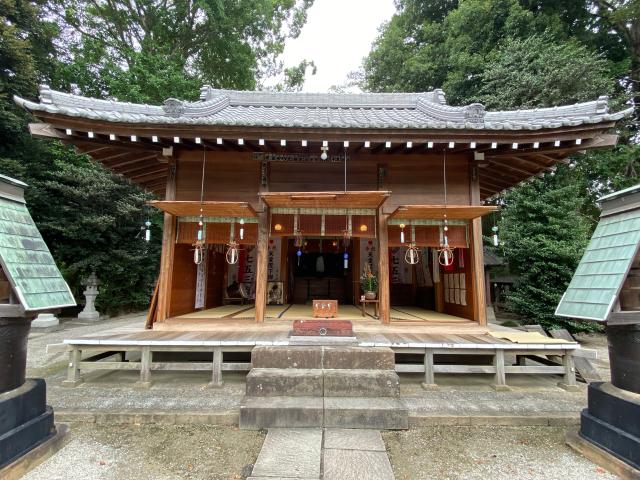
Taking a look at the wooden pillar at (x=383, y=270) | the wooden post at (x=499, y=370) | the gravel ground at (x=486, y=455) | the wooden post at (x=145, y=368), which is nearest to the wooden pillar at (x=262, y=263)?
the wooden post at (x=145, y=368)

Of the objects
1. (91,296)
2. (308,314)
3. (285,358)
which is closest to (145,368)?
(285,358)

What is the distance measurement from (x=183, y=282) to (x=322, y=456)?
5.19 metres

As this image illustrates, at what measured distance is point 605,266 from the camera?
3.21m

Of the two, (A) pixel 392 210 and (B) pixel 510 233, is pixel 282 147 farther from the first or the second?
(B) pixel 510 233

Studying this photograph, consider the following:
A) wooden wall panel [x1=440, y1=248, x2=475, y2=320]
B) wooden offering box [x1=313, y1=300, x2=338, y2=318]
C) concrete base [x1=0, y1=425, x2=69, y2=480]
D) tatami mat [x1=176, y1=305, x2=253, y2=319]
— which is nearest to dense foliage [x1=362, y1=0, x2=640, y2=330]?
wooden wall panel [x1=440, y1=248, x2=475, y2=320]

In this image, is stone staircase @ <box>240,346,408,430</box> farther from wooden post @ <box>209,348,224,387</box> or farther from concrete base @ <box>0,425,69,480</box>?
concrete base @ <box>0,425,69,480</box>

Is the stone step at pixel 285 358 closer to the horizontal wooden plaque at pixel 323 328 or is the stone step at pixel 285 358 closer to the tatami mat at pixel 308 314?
the horizontal wooden plaque at pixel 323 328

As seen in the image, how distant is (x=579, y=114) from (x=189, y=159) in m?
7.95

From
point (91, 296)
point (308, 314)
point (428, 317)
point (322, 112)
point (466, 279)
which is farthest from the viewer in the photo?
point (91, 296)

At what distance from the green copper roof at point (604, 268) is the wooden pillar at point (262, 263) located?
4.71 meters

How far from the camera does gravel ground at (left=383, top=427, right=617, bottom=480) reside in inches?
117

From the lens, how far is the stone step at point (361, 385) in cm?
Result: 414

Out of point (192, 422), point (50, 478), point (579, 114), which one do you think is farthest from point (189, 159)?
point (579, 114)

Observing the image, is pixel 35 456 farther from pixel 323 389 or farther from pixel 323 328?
pixel 323 328
